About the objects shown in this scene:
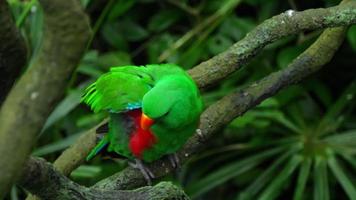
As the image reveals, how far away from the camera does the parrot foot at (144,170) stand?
1.46 metres

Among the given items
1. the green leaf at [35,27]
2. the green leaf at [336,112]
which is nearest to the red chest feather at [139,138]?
the green leaf at [35,27]

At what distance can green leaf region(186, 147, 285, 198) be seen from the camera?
2287 mm

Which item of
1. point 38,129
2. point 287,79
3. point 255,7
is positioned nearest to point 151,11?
point 255,7

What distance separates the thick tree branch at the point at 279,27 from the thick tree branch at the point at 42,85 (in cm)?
85

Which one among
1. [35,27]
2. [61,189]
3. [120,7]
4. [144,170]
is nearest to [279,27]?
[144,170]

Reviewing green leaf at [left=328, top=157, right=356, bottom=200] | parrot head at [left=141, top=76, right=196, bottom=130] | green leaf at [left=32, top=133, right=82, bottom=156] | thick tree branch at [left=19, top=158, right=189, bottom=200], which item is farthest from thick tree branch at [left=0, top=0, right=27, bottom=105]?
green leaf at [left=328, top=157, right=356, bottom=200]

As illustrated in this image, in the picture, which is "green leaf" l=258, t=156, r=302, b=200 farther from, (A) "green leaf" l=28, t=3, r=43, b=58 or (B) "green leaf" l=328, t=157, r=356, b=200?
(A) "green leaf" l=28, t=3, r=43, b=58

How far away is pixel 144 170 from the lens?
1.47 m

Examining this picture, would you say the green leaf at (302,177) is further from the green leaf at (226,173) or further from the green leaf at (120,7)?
the green leaf at (120,7)

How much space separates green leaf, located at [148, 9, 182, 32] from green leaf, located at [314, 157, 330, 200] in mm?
805

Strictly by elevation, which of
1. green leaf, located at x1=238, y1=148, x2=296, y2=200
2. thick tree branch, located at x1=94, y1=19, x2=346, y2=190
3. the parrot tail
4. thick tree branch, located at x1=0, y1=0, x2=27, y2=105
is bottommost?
green leaf, located at x1=238, y1=148, x2=296, y2=200

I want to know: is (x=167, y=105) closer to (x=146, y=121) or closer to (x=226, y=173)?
(x=146, y=121)

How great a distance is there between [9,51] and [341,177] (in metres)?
1.49

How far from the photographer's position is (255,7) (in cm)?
263
